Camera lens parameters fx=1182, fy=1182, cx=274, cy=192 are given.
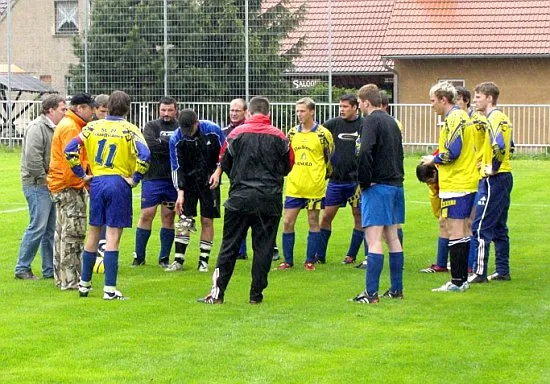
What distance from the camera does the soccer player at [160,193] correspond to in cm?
1428

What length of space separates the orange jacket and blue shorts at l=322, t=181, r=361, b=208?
138 inches

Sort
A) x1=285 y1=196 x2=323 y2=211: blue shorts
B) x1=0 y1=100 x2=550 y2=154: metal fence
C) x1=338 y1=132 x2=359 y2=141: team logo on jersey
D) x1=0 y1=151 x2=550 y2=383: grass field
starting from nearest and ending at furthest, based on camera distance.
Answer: x1=0 y1=151 x2=550 y2=383: grass field, x1=285 y1=196 x2=323 y2=211: blue shorts, x1=338 y1=132 x2=359 y2=141: team logo on jersey, x1=0 y1=100 x2=550 y2=154: metal fence

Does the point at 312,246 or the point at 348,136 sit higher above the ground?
the point at 348,136

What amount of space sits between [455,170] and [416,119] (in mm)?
23012

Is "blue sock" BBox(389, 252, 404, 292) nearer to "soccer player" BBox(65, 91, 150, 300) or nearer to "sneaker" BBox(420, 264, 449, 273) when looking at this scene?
"sneaker" BBox(420, 264, 449, 273)

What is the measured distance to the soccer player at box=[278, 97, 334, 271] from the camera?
14.1 metres

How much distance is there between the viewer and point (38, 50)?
41562 millimetres

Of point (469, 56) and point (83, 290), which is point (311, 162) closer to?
point (83, 290)

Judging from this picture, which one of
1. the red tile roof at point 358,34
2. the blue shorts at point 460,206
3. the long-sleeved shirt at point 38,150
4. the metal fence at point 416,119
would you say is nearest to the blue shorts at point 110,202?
the long-sleeved shirt at point 38,150

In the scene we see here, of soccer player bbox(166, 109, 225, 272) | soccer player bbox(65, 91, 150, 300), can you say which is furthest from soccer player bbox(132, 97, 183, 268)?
soccer player bbox(65, 91, 150, 300)

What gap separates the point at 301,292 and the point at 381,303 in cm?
113

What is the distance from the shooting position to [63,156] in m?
12.1

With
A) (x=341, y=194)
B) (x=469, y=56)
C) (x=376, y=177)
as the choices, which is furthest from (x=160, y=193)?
(x=469, y=56)

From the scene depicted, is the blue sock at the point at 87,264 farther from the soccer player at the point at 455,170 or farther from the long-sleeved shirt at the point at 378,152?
the soccer player at the point at 455,170
